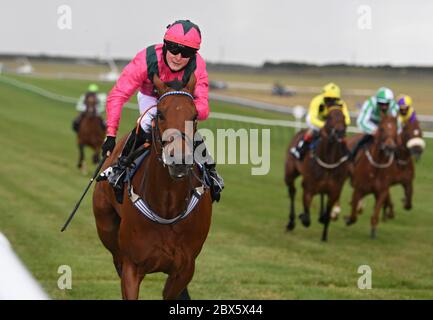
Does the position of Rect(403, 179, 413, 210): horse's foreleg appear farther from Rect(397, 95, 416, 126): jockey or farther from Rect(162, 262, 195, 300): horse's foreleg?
Rect(162, 262, 195, 300): horse's foreleg

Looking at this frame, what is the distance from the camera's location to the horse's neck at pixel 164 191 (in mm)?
5219

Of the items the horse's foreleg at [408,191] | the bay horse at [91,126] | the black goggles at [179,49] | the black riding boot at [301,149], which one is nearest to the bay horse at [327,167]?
the black riding boot at [301,149]

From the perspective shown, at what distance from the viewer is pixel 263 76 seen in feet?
272

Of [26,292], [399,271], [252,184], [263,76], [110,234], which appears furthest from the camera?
[263,76]

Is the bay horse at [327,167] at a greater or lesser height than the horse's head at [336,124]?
lesser

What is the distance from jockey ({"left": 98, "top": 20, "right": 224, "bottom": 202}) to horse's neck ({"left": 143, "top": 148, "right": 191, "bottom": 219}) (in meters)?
0.32

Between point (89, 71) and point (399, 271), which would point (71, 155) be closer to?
point (399, 271)

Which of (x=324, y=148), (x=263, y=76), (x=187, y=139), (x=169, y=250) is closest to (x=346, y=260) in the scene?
(x=324, y=148)

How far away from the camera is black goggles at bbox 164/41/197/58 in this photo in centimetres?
522

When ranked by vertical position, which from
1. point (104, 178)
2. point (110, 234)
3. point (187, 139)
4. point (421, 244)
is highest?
point (187, 139)

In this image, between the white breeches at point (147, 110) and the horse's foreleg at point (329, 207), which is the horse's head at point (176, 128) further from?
the horse's foreleg at point (329, 207)

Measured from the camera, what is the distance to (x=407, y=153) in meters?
13.4

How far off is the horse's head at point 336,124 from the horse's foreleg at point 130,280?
6.18 metres

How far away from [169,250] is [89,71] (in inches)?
3497
